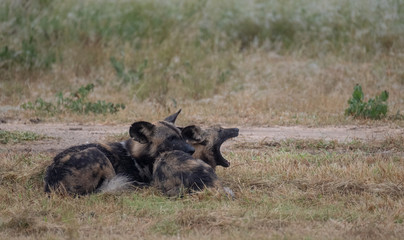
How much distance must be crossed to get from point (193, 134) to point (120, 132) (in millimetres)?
2726

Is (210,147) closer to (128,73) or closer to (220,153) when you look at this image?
(220,153)

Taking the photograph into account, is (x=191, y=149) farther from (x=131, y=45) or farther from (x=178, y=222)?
(x=131, y=45)

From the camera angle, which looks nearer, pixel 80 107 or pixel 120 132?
pixel 120 132

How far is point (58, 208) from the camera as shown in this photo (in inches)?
191

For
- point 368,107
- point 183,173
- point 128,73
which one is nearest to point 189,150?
point 183,173

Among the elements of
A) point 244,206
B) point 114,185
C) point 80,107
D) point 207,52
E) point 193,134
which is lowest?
point 244,206

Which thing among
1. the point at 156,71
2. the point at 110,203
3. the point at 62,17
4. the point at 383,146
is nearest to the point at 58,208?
the point at 110,203

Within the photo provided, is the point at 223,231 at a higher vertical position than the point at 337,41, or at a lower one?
lower

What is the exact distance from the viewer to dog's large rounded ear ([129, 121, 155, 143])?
18.3 ft

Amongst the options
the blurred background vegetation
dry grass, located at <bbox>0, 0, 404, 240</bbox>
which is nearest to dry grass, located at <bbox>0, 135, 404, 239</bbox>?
dry grass, located at <bbox>0, 0, 404, 240</bbox>

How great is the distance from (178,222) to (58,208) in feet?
3.11

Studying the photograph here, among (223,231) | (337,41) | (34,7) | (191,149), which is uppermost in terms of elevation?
(34,7)

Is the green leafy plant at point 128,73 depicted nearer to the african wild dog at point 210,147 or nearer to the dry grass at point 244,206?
A: the dry grass at point 244,206

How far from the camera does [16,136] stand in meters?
7.82
